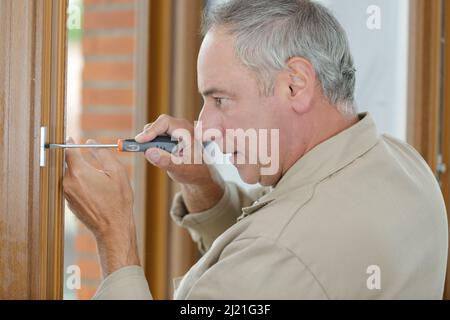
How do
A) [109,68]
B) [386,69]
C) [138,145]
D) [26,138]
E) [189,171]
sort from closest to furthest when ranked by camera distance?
[26,138]
[138,145]
[189,171]
[109,68]
[386,69]

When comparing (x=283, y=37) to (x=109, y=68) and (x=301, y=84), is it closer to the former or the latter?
(x=301, y=84)

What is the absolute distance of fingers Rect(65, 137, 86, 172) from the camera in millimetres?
969

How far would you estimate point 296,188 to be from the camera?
1008 mm

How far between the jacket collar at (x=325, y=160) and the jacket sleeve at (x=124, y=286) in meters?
0.19

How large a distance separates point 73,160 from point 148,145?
0.18m

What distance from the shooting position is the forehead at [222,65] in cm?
105

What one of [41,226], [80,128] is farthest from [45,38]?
[80,128]

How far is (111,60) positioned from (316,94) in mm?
689

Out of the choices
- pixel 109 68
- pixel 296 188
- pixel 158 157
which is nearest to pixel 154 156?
pixel 158 157

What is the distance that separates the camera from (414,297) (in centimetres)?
100

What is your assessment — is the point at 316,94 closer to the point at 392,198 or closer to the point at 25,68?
the point at 392,198

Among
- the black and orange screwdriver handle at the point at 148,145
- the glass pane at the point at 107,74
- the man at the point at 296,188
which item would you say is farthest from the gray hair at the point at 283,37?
the glass pane at the point at 107,74

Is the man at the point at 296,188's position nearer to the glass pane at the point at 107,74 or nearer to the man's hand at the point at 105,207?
the man's hand at the point at 105,207

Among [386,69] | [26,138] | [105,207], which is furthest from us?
[386,69]
